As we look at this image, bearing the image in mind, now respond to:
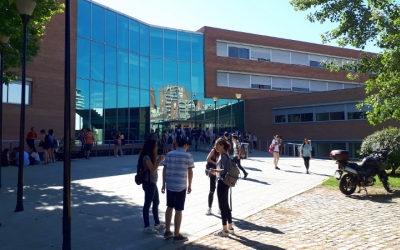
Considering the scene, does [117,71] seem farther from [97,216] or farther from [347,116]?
[97,216]

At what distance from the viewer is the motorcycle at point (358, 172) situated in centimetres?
983

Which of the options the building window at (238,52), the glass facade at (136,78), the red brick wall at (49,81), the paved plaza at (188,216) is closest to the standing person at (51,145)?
the paved plaza at (188,216)

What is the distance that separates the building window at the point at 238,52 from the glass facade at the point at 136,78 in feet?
12.2

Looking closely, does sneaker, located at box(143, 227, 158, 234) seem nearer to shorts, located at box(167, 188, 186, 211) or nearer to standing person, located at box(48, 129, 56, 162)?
shorts, located at box(167, 188, 186, 211)

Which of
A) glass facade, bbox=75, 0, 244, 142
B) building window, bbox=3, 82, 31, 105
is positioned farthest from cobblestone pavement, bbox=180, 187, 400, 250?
glass facade, bbox=75, 0, 244, 142

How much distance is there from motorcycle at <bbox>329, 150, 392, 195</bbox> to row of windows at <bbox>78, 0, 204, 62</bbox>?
2121 centimetres

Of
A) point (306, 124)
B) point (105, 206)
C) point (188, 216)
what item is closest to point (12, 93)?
point (105, 206)

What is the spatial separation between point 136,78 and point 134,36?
3524 mm

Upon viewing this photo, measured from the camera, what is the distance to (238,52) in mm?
38844

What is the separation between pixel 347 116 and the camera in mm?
29812

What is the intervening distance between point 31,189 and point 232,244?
23.1 feet

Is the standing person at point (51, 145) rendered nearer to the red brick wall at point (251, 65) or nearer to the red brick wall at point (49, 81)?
the red brick wall at point (49, 81)

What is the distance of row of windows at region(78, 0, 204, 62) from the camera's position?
26.5 metres

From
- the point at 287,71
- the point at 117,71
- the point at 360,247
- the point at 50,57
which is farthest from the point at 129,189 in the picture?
the point at 287,71
